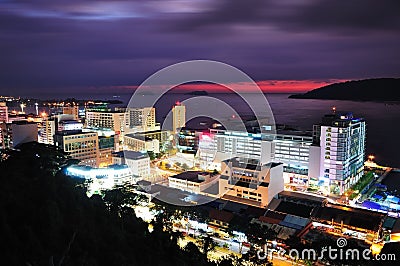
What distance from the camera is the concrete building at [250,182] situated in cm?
991

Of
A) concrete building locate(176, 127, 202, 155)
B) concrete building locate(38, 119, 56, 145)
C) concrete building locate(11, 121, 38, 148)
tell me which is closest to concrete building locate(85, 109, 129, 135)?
concrete building locate(38, 119, 56, 145)

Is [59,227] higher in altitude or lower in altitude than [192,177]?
higher

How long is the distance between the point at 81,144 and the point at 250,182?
26.5ft

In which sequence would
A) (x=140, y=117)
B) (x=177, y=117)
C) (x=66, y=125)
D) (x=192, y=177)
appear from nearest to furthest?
(x=192, y=177), (x=66, y=125), (x=177, y=117), (x=140, y=117)

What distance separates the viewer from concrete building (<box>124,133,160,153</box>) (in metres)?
17.3

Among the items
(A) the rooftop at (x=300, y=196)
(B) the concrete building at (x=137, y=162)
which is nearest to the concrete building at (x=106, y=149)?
(B) the concrete building at (x=137, y=162)

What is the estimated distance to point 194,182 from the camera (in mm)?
10945

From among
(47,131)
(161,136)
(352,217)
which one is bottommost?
(352,217)

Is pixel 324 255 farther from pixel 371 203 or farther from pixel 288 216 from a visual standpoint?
pixel 371 203

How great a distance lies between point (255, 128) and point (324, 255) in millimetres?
10364

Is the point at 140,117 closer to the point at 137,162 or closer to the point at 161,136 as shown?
the point at 161,136

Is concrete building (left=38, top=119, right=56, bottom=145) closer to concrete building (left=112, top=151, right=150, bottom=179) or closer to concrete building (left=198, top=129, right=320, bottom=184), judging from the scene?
concrete building (left=112, top=151, right=150, bottom=179)

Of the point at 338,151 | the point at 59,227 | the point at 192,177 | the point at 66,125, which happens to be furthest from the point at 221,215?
the point at 66,125

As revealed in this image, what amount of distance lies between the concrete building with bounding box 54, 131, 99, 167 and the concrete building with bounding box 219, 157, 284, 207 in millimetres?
6998
